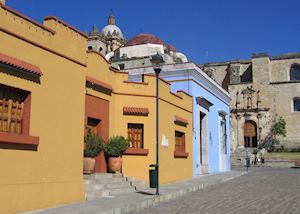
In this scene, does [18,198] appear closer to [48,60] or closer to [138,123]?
[48,60]

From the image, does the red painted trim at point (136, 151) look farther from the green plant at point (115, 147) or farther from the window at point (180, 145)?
the window at point (180, 145)

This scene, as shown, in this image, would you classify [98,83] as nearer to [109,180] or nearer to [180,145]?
[109,180]

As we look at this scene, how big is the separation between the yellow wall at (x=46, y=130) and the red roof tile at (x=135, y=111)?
4.22 meters

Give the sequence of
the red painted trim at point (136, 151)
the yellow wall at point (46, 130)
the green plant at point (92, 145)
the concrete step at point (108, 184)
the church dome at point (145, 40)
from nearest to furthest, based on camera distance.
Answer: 1. the yellow wall at point (46, 130)
2. the concrete step at point (108, 184)
3. the green plant at point (92, 145)
4. the red painted trim at point (136, 151)
5. the church dome at point (145, 40)

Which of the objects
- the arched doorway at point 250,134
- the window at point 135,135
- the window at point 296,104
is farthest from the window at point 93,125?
the window at point 296,104

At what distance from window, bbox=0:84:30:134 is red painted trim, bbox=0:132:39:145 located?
28 cm

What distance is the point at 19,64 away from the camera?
9.55 m

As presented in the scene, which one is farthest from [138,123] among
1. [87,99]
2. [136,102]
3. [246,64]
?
[246,64]

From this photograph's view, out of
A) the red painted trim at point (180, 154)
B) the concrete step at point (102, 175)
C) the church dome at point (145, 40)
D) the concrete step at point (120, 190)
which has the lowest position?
the concrete step at point (120, 190)

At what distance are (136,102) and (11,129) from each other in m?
7.52

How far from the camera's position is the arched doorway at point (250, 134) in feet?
183

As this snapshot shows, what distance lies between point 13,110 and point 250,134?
4950 centimetres

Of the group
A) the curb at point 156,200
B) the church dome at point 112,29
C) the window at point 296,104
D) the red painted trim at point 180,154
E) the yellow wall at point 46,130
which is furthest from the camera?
the church dome at point 112,29

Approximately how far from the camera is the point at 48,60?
1078 centimetres
